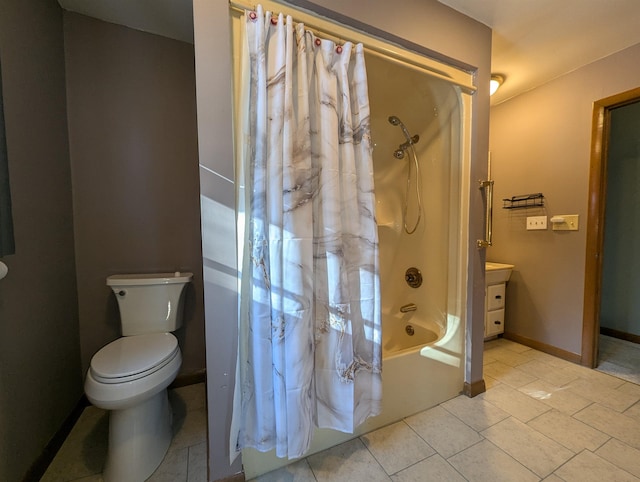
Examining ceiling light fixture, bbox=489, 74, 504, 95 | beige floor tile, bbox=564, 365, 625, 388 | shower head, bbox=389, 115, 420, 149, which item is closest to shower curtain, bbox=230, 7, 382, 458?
shower head, bbox=389, 115, 420, 149

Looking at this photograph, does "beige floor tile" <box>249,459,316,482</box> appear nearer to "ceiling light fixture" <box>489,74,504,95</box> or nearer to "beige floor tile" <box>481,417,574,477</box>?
"beige floor tile" <box>481,417,574,477</box>

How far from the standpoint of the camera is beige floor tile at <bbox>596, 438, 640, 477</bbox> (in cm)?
105

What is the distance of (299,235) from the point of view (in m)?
0.93

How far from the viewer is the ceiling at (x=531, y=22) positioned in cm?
134

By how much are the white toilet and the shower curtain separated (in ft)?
1.43

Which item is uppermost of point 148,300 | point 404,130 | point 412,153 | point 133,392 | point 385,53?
point 385,53

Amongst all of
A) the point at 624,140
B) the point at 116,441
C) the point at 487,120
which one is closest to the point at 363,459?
the point at 116,441

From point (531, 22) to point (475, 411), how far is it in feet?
7.66

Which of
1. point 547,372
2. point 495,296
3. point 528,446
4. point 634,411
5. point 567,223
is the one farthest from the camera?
point 495,296

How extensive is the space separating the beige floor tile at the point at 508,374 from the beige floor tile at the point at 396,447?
36.0 inches

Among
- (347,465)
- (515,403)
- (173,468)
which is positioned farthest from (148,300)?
(515,403)

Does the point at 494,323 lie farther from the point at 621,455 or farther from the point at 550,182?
the point at 550,182

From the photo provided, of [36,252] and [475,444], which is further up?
[36,252]

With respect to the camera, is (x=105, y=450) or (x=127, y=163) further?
(x=127, y=163)
